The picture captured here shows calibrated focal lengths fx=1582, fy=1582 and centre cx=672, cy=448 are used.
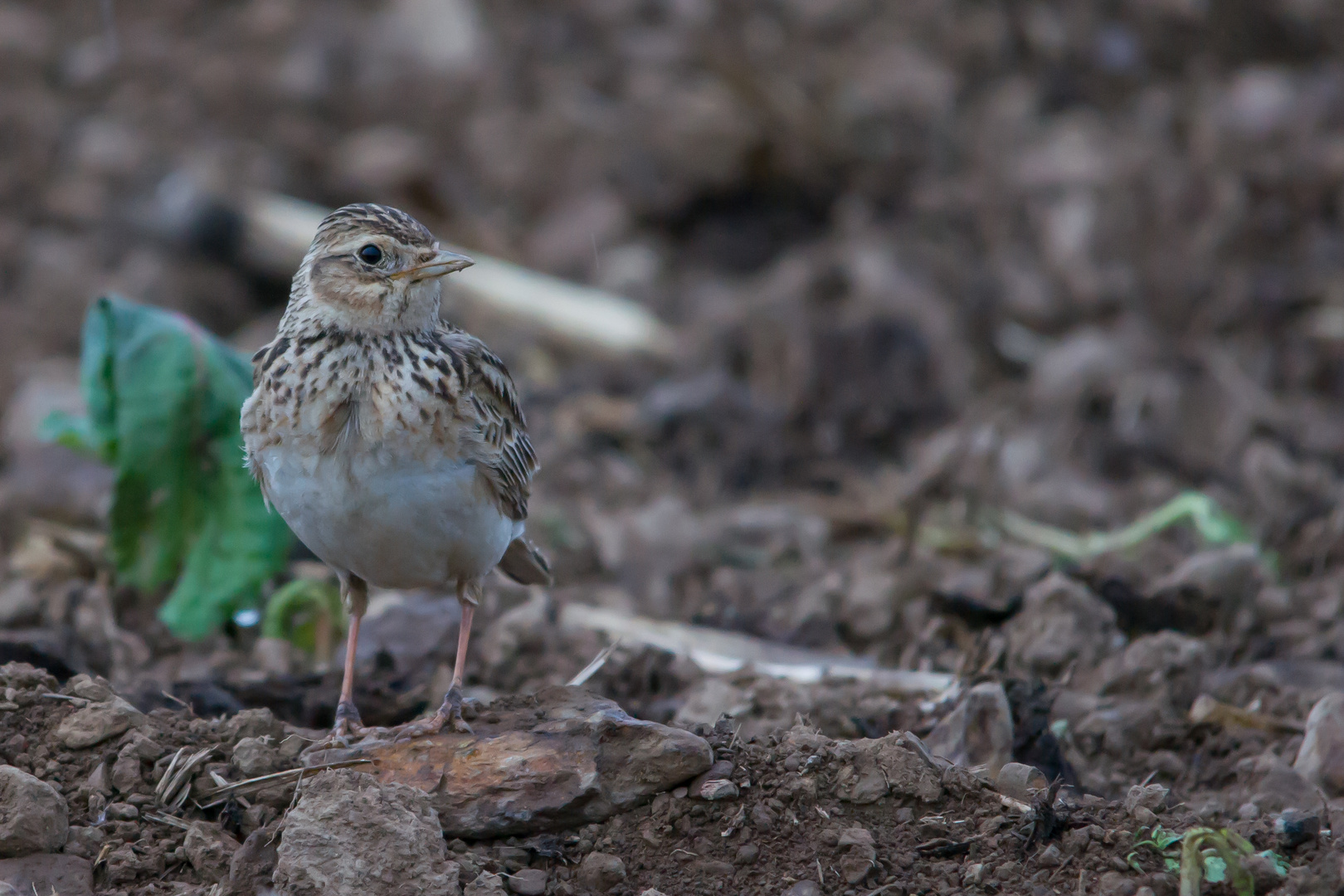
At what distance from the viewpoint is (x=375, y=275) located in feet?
15.2

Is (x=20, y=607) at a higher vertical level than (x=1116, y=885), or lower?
higher

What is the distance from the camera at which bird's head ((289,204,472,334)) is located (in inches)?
181

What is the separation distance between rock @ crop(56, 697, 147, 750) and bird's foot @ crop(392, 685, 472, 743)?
Result: 0.69 metres

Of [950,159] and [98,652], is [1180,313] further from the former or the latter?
[98,652]

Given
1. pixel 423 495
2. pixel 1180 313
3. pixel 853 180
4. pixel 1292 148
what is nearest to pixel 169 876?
pixel 423 495

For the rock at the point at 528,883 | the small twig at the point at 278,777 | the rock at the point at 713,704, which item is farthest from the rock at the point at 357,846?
the rock at the point at 713,704

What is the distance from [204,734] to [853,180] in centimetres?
802

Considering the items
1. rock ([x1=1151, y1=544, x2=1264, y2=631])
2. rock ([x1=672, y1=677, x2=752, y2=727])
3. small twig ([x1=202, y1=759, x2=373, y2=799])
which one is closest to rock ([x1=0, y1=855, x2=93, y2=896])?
small twig ([x1=202, y1=759, x2=373, y2=799])

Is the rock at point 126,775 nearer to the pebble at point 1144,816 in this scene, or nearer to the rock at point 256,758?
the rock at point 256,758

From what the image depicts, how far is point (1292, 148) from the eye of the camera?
10953mm

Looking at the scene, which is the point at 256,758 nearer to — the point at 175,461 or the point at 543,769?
the point at 543,769

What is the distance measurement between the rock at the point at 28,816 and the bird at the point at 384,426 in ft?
2.28

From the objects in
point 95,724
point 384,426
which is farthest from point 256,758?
point 384,426

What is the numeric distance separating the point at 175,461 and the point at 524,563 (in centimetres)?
154
